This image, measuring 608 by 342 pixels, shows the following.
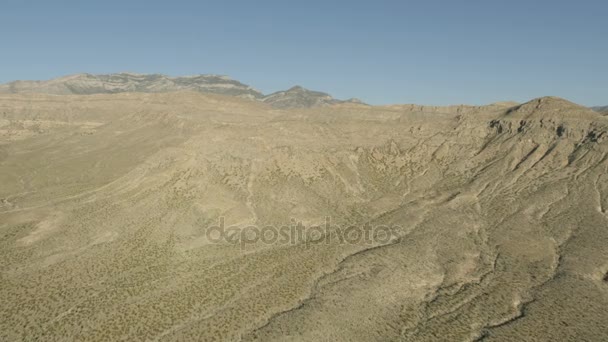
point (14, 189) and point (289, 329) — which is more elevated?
point (14, 189)

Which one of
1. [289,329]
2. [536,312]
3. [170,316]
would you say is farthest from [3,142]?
[536,312]

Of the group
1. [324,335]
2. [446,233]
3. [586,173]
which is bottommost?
[324,335]

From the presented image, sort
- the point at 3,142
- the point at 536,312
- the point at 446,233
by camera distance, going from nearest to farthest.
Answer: the point at 536,312, the point at 446,233, the point at 3,142

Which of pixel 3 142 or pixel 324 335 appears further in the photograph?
pixel 3 142

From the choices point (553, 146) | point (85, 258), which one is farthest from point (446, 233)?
point (85, 258)

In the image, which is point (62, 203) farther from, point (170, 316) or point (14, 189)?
point (170, 316)

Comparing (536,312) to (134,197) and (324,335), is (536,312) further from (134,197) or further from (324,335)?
(134,197)

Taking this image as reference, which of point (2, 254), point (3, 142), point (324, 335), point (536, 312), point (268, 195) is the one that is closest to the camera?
point (324, 335)
